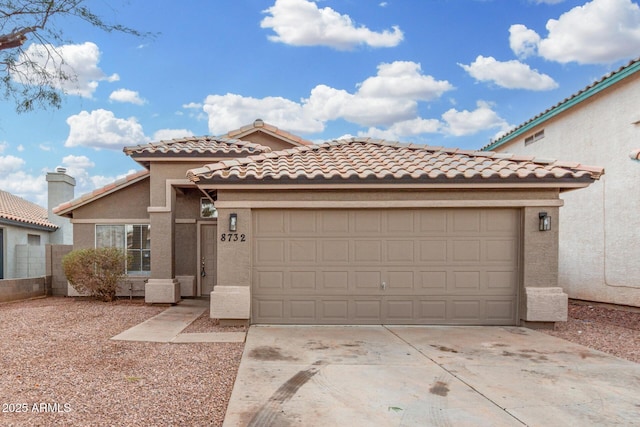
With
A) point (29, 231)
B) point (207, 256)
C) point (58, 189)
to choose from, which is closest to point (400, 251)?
point (207, 256)

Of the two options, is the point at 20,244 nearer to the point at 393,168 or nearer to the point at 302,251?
the point at 302,251

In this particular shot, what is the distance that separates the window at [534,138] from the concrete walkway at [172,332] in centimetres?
1153

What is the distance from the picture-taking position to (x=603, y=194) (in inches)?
418

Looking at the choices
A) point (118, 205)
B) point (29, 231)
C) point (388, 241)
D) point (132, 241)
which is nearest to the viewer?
point (388, 241)

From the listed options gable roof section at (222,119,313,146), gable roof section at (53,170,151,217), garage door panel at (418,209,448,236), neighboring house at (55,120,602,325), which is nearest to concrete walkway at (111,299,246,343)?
neighboring house at (55,120,602,325)

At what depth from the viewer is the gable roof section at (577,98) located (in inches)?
371

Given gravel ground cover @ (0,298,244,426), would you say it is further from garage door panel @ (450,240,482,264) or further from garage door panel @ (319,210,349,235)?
garage door panel @ (450,240,482,264)

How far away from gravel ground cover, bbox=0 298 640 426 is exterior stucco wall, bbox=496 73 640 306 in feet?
4.86

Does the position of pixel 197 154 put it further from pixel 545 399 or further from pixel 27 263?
pixel 27 263

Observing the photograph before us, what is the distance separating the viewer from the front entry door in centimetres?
1172

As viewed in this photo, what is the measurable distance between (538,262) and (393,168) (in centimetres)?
334

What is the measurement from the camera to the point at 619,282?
33.1ft

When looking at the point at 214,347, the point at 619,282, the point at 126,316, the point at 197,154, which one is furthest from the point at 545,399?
the point at 197,154

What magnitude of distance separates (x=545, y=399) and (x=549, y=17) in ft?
43.2
